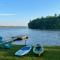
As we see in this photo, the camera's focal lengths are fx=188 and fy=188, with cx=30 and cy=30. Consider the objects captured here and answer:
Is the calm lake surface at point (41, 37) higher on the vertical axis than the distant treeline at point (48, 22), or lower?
lower

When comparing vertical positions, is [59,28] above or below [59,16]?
below

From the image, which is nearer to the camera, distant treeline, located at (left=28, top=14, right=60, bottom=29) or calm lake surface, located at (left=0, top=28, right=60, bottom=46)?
calm lake surface, located at (left=0, top=28, right=60, bottom=46)

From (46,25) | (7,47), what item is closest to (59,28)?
(46,25)

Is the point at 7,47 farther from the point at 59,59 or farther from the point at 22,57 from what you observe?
the point at 59,59

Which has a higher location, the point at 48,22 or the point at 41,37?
the point at 48,22

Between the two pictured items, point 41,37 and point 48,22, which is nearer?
point 41,37

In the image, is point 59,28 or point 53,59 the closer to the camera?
point 53,59

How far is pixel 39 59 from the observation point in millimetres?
13688

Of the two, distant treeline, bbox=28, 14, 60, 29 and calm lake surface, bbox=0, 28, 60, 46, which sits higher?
distant treeline, bbox=28, 14, 60, 29

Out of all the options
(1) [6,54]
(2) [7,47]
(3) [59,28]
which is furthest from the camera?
(3) [59,28]

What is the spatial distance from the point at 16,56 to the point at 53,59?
2843 millimetres

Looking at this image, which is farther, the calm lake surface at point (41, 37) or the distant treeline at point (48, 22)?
the distant treeline at point (48, 22)

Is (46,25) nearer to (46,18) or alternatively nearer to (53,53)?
(46,18)

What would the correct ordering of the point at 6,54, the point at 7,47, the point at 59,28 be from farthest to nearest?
1. the point at 59,28
2. the point at 7,47
3. the point at 6,54
